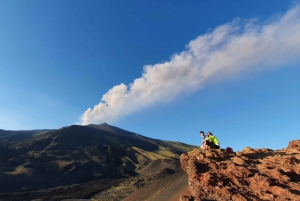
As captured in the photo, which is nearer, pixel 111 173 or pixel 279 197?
pixel 279 197

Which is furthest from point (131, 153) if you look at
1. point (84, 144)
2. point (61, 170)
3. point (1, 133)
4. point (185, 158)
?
point (1, 133)

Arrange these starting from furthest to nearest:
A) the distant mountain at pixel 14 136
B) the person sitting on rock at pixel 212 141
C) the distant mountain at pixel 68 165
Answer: the distant mountain at pixel 14 136
the distant mountain at pixel 68 165
the person sitting on rock at pixel 212 141

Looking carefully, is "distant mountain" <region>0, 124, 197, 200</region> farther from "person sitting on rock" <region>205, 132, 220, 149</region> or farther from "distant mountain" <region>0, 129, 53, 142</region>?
"distant mountain" <region>0, 129, 53, 142</region>

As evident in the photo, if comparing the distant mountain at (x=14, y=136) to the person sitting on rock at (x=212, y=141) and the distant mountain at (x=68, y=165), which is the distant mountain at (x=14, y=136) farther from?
the person sitting on rock at (x=212, y=141)

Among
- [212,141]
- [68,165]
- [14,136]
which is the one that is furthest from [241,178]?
[14,136]

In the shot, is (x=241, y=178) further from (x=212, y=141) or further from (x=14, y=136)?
(x=14, y=136)

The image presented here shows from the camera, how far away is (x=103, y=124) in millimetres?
195875

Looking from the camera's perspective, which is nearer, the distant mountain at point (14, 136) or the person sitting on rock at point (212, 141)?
the person sitting on rock at point (212, 141)

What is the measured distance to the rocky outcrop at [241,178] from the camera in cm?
798

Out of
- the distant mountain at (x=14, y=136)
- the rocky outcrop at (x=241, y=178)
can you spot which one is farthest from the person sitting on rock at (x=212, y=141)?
the distant mountain at (x=14, y=136)

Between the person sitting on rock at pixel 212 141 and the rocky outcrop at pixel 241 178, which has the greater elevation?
the person sitting on rock at pixel 212 141

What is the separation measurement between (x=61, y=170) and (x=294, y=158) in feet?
223

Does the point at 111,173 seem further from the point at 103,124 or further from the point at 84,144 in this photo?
the point at 103,124

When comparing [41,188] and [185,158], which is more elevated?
[185,158]
